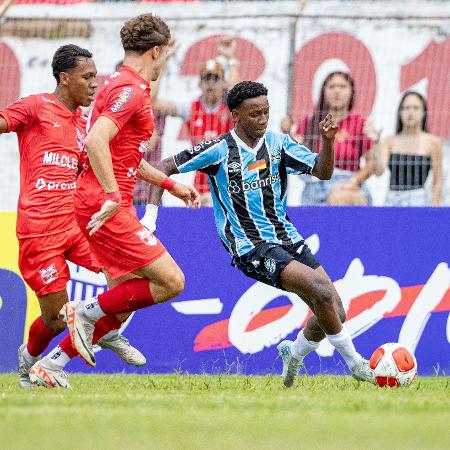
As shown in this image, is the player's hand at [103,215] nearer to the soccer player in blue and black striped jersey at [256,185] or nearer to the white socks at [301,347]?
the soccer player in blue and black striped jersey at [256,185]

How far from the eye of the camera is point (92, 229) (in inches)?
308

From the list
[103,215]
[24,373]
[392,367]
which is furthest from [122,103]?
[392,367]

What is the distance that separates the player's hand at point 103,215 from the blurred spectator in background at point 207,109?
15.9 ft

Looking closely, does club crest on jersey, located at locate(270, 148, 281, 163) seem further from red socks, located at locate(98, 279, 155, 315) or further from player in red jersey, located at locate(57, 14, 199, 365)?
red socks, located at locate(98, 279, 155, 315)

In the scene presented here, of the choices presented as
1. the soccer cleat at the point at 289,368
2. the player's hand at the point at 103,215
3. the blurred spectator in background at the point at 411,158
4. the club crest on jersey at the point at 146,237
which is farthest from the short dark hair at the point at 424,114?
the player's hand at the point at 103,215

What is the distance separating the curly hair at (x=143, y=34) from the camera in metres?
8.34

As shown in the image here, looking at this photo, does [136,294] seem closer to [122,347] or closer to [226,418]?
[122,347]

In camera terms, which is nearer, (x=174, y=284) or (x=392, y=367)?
(x=174, y=284)

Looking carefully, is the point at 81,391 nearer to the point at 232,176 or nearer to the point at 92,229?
the point at 92,229

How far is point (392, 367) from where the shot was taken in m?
8.54

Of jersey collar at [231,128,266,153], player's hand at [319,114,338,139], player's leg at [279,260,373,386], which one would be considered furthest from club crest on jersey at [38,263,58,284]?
player's hand at [319,114,338,139]

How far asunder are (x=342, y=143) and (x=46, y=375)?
540 centimetres

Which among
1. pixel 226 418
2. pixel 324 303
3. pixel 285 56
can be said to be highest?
pixel 285 56

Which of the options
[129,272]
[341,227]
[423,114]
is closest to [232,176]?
[129,272]
